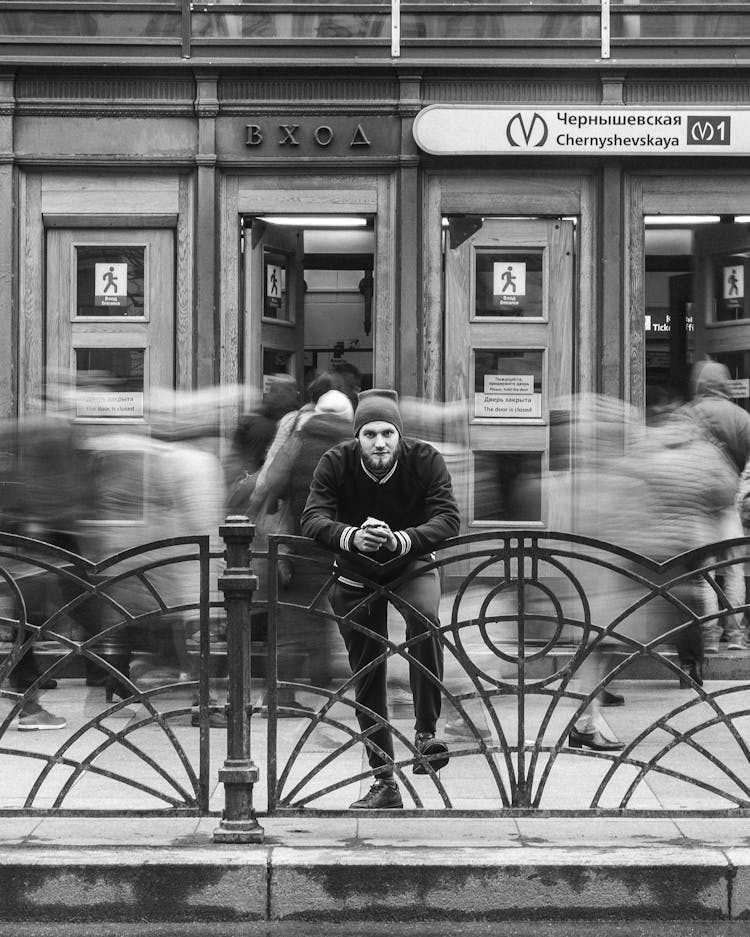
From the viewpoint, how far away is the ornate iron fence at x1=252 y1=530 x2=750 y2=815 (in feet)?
17.8

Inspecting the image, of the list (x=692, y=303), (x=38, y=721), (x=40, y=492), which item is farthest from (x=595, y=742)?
(x=692, y=303)

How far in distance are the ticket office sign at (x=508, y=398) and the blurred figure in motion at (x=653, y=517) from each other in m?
2.16

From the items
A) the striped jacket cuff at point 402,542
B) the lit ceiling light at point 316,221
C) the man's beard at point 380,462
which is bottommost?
the striped jacket cuff at point 402,542

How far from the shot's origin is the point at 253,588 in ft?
17.6

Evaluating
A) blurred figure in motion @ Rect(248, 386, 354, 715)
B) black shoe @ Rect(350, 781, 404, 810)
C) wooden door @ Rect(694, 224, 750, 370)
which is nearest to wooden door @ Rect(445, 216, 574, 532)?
wooden door @ Rect(694, 224, 750, 370)

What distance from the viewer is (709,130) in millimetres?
9938

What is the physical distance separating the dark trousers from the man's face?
0.50 meters

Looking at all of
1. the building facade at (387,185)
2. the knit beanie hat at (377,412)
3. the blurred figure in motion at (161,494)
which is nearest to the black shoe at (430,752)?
the knit beanie hat at (377,412)

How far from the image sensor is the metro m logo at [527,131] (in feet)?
32.7

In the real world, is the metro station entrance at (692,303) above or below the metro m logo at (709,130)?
below

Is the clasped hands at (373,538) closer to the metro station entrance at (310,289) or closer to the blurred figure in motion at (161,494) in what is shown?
the blurred figure in motion at (161,494)

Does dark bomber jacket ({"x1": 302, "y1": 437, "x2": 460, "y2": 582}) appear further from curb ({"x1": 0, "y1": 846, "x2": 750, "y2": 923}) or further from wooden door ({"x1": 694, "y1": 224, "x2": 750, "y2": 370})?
wooden door ({"x1": 694, "y1": 224, "x2": 750, "y2": 370})

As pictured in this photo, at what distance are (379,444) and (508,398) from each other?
4291 millimetres

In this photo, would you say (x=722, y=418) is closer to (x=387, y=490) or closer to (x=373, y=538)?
(x=387, y=490)
